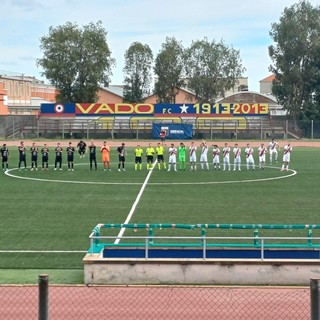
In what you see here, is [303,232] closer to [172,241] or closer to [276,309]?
[172,241]

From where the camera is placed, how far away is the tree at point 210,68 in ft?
309

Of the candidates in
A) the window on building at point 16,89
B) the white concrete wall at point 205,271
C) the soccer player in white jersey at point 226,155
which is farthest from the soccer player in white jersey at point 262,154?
the window on building at point 16,89

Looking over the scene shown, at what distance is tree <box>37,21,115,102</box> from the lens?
293 ft

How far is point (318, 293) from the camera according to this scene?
6.41 meters

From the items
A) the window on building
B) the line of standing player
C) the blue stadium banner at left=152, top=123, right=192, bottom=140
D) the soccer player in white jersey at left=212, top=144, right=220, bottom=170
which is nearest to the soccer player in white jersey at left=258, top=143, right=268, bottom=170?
the line of standing player

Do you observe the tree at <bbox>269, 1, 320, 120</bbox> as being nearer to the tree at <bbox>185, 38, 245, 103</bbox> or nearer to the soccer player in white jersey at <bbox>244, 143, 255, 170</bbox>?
the tree at <bbox>185, 38, 245, 103</bbox>

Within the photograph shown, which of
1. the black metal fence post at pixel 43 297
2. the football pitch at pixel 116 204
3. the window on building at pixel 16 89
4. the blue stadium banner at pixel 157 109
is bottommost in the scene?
the football pitch at pixel 116 204

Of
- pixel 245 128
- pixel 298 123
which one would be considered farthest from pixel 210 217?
pixel 298 123

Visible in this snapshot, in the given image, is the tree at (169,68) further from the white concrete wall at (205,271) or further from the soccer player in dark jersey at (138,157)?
the white concrete wall at (205,271)

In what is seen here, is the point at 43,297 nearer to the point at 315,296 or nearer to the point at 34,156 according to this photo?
the point at 315,296

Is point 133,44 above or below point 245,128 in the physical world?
above

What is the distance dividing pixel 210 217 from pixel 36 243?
21.4ft

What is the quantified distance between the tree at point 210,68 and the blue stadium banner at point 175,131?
23813mm

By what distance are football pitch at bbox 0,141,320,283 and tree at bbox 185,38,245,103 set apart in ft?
183
